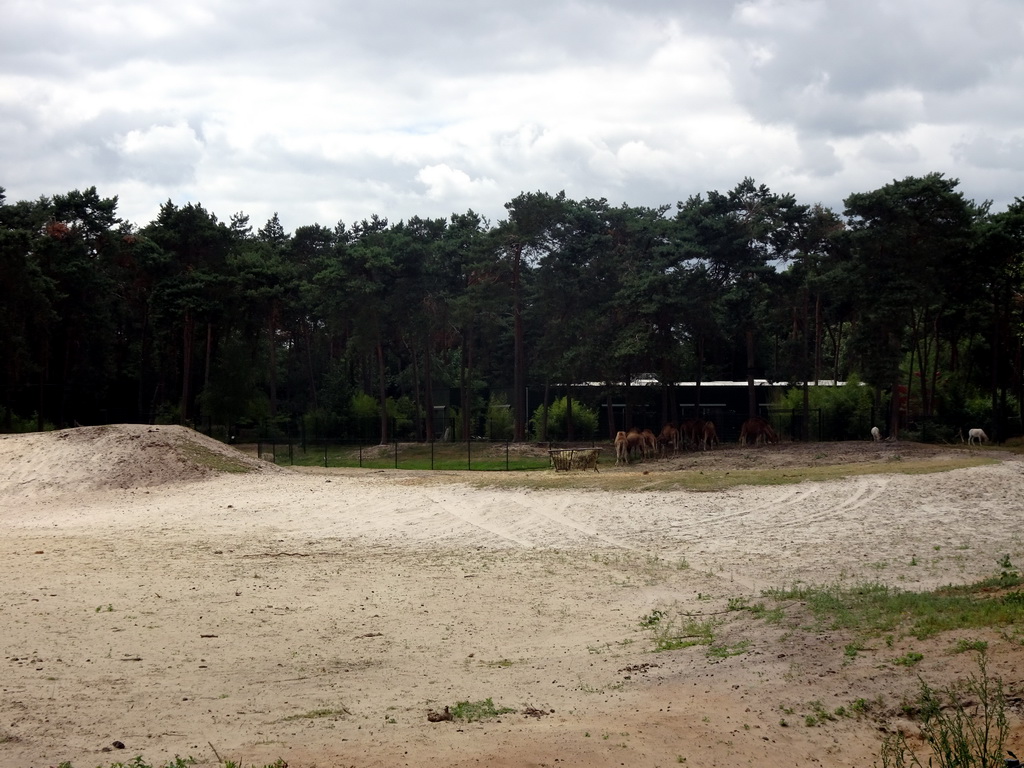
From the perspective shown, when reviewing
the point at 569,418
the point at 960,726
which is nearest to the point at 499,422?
the point at 569,418

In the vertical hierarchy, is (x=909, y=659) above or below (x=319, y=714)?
above

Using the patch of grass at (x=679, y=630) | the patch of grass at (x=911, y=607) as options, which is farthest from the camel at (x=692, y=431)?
the patch of grass at (x=679, y=630)

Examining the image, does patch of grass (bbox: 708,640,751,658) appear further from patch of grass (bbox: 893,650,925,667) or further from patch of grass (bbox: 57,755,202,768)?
patch of grass (bbox: 57,755,202,768)

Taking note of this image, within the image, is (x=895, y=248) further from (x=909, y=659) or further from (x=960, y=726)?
(x=960, y=726)

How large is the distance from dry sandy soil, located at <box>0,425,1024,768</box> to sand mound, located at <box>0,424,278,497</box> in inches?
88.9

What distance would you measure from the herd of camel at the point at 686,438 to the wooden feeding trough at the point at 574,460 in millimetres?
5600

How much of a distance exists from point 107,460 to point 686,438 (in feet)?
76.3

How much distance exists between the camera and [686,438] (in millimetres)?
43719

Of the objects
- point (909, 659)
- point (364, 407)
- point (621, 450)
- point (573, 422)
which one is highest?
point (364, 407)

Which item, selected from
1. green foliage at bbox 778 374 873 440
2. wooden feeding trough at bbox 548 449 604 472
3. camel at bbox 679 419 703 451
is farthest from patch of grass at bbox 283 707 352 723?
green foliage at bbox 778 374 873 440

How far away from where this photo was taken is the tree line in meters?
42.7

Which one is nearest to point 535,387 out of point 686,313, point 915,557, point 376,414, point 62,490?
point 376,414

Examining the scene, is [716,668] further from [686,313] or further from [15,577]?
[686,313]

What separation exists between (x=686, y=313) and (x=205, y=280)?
29.3 meters
